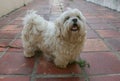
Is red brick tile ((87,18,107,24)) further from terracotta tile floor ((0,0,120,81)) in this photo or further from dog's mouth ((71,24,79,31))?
dog's mouth ((71,24,79,31))

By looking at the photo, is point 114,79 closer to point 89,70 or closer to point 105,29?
point 89,70

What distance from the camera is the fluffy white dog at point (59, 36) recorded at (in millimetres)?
2342

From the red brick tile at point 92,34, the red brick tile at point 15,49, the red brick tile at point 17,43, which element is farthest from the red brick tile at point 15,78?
the red brick tile at point 92,34

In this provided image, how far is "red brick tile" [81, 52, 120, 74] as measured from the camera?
2.63 metres

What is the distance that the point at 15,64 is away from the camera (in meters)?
2.82

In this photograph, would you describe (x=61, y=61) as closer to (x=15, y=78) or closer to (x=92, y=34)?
(x=15, y=78)

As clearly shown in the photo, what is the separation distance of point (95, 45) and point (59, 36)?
1212 mm

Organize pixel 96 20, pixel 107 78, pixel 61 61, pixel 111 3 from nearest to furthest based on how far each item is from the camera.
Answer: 1. pixel 107 78
2. pixel 61 61
3. pixel 96 20
4. pixel 111 3

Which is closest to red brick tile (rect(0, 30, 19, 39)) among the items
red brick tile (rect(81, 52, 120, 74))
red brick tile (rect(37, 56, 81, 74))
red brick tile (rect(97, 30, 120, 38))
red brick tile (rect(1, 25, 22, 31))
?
red brick tile (rect(1, 25, 22, 31))

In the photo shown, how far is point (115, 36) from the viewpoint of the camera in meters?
4.06

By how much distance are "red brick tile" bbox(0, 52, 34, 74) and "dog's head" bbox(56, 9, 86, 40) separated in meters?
0.69

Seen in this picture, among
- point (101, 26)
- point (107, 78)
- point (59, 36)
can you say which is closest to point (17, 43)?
point (59, 36)

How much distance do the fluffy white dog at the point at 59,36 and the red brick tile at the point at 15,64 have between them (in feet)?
0.41

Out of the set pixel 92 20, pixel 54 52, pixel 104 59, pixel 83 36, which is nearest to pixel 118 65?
pixel 104 59
